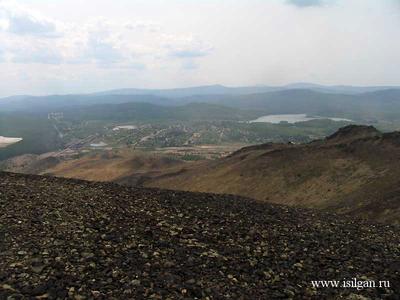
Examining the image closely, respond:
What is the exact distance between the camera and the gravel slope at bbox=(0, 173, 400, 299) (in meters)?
13.8

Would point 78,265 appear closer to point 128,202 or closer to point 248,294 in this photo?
point 248,294

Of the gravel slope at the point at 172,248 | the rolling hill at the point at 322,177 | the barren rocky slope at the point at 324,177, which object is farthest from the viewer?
the barren rocky slope at the point at 324,177

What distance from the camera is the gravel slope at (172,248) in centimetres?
1380

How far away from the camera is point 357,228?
22.8 metres

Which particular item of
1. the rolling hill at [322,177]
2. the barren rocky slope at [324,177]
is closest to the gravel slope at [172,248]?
the rolling hill at [322,177]

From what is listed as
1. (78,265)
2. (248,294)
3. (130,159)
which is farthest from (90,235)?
(130,159)

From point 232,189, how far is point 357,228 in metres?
50.9

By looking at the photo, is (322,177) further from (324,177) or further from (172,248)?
(172,248)

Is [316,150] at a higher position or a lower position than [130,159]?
higher

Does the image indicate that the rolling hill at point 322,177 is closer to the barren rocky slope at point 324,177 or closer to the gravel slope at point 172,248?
the barren rocky slope at point 324,177

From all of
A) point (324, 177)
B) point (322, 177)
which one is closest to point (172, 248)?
point (324, 177)

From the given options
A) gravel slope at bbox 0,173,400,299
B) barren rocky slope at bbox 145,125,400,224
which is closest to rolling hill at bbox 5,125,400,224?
barren rocky slope at bbox 145,125,400,224

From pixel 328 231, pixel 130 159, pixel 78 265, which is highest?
pixel 78 265

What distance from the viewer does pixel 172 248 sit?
17031 millimetres
